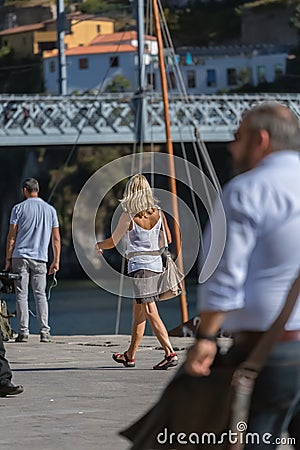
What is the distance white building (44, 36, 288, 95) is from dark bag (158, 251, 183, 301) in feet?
239

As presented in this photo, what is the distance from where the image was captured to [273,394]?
4.78m

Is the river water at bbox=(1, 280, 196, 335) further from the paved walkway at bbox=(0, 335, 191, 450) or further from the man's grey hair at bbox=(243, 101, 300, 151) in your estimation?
the man's grey hair at bbox=(243, 101, 300, 151)

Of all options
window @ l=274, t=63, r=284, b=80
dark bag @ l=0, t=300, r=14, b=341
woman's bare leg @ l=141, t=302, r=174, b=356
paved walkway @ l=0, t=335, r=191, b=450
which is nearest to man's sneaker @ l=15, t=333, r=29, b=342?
dark bag @ l=0, t=300, r=14, b=341

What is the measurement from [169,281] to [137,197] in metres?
0.75

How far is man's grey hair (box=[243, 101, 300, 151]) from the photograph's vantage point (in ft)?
16.3

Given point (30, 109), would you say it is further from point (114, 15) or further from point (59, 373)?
point (114, 15)

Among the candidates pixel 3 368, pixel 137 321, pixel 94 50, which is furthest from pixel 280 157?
pixel 94 50

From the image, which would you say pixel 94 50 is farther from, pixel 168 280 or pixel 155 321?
pixel 155 321

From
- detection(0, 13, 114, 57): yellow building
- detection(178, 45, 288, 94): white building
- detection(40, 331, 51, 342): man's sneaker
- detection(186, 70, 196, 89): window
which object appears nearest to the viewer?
detection(40, 331, 51, 342): man's sneaker

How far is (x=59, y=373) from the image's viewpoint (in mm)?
10727

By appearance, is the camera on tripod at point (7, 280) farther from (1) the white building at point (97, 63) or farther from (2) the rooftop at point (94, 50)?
(2) the rooftop at point (94, 50)

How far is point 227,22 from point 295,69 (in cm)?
1504

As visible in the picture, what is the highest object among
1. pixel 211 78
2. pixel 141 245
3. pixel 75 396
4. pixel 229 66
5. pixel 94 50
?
pixel 141 245

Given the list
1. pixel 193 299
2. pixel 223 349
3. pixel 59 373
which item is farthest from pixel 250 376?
pixel 193 299
